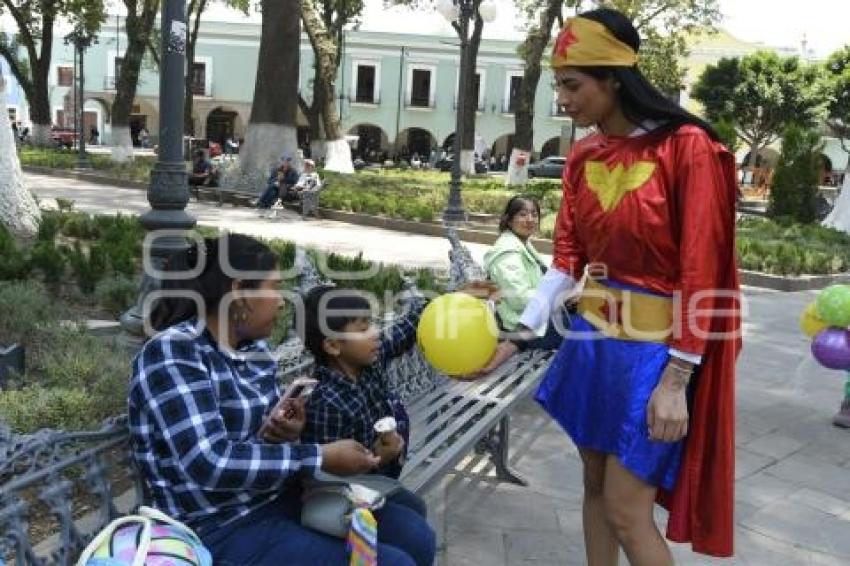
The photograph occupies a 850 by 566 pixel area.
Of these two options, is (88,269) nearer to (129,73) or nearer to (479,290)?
(479,290)

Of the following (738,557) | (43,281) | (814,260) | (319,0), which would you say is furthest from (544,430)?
(319,0)

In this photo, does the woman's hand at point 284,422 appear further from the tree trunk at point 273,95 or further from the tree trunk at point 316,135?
the tree trunk at point 316,135

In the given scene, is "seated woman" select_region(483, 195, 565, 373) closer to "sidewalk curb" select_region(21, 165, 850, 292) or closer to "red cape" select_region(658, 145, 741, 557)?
"red cape" select_region(658, 145, 741, 557)

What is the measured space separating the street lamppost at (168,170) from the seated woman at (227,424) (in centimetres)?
245

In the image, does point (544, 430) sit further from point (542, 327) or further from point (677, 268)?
point (677, 268)

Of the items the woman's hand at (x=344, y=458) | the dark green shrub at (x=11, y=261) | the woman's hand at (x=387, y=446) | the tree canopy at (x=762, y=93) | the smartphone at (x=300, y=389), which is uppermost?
the tree canopy at (x=762, y=93)

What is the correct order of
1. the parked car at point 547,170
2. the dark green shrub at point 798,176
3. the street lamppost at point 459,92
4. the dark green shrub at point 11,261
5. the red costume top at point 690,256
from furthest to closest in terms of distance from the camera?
the parked car at point 547,170, the dark green shrub at point 798,176, the street lamppost at point 459,92, the dark green shrub at point 11,261, the red costume top at point 690,256

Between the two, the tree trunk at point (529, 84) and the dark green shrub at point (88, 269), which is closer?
the dark green shrub at point (88, 269)

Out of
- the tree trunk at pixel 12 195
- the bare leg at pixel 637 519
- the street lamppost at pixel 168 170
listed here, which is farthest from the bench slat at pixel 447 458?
the tree trunk at pixel 12 195

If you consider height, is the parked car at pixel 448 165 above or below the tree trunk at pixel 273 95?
below

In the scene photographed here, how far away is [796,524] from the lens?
3959 millimetres

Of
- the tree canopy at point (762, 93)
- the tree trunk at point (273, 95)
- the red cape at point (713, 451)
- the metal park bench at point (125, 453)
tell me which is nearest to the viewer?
the metal park bench at point (125, 453)

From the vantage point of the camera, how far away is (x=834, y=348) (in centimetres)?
510

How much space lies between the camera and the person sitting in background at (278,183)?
17000mm
